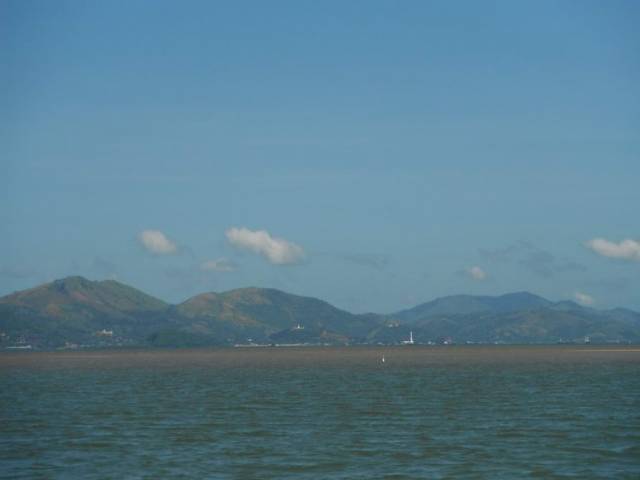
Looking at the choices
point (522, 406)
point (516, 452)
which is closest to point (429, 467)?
point (516, 452)

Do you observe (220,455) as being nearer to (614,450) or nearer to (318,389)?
(614,450)

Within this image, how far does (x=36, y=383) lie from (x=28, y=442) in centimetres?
8064

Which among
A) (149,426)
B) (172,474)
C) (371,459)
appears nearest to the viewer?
(172,474)

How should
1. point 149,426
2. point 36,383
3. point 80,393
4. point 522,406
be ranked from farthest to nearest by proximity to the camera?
point 36,383 < point 80,393 < point 522,406 < point 149,426

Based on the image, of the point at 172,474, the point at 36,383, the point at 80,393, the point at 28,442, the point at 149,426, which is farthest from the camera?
the point at 36,383

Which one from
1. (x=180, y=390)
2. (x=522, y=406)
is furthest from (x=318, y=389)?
(x=522, y=406)

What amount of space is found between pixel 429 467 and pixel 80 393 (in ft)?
226

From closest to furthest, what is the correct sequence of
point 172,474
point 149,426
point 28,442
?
point 172,474
point 28,442
point 149,426

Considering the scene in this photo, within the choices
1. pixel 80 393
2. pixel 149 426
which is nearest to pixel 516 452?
pixel 149 426

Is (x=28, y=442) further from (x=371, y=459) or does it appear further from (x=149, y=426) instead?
(x=371, y=459)

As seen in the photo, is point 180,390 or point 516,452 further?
point 180,390

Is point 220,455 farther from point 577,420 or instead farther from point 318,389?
point 318,389

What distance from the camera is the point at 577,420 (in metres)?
71.4

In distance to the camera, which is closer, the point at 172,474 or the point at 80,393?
the point at 172,474
